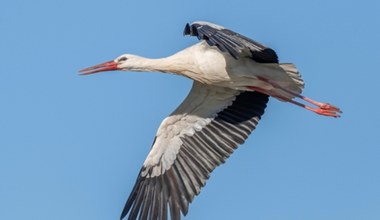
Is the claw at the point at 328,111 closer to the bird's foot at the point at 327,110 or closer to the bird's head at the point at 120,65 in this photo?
the bird's foot at the point at 327,110

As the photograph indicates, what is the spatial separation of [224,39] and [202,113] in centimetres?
222

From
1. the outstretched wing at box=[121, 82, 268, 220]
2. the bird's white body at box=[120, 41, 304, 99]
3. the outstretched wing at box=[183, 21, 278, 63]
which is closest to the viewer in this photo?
the outstretched wing at box=[183, 21, 278, 63]

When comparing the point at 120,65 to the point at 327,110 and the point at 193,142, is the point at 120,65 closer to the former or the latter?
the point at 193,142

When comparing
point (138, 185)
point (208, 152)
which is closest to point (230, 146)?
point (208, 152)

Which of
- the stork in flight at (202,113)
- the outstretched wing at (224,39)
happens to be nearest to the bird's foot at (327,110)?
the stork in flight at (202,113)

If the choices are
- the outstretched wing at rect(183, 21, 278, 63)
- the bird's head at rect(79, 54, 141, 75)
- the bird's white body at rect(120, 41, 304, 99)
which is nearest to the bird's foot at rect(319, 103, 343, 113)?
the bird's white body at rect(120, 41, 304, 99)

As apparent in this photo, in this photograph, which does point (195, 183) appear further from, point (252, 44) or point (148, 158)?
point (252, 44)

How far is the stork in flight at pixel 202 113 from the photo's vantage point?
1195cm

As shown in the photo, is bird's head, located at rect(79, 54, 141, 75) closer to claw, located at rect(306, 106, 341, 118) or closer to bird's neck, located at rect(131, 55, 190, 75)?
bird's neck, located at rect(131, 55, 190, 75)

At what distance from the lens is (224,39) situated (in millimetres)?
10797

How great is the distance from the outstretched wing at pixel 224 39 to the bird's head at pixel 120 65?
1358mm

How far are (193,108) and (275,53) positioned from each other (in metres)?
1.40

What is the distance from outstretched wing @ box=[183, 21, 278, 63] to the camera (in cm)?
1066

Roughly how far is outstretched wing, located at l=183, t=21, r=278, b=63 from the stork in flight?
0.08 metres
